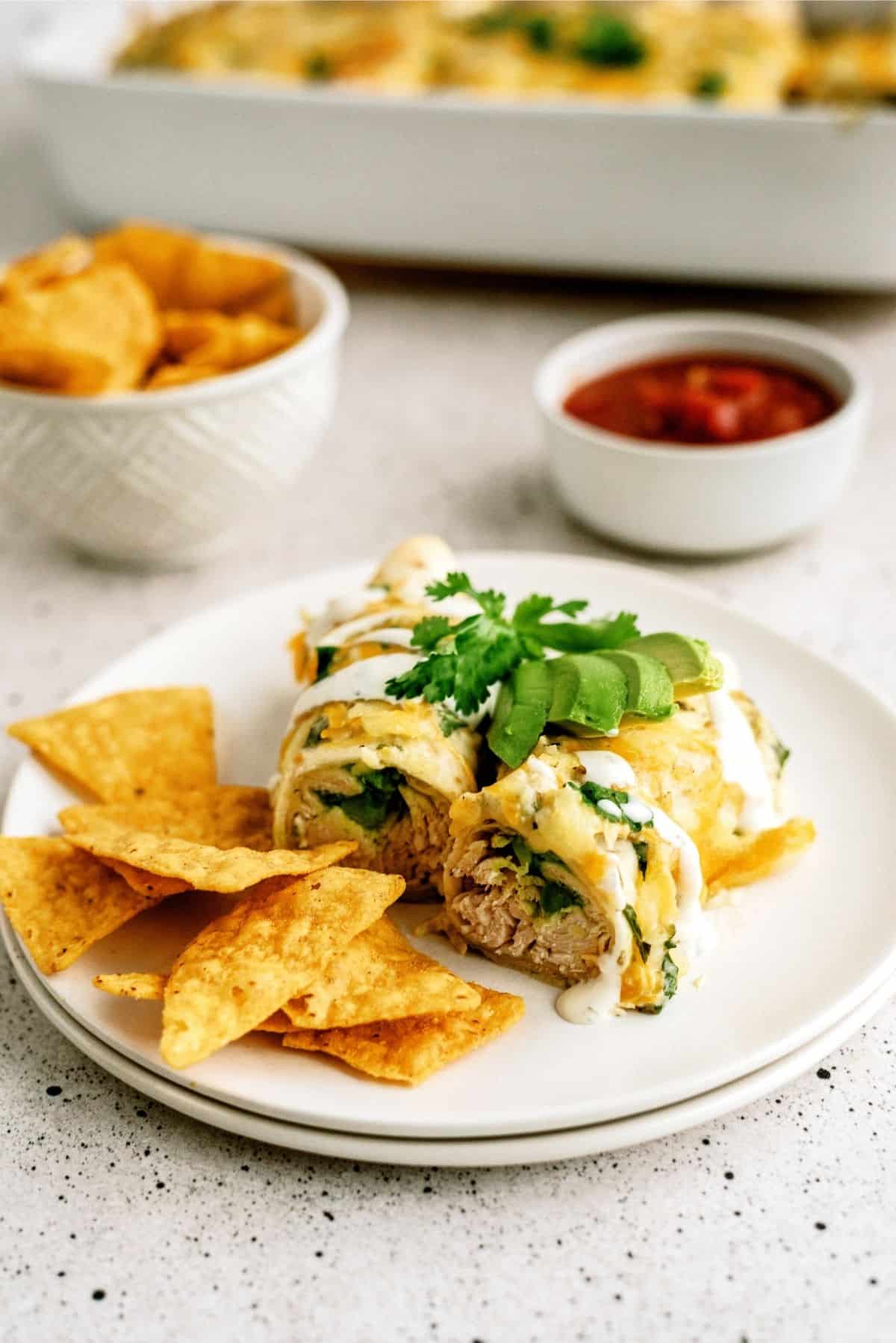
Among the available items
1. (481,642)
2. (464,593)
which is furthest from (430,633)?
(464,593)

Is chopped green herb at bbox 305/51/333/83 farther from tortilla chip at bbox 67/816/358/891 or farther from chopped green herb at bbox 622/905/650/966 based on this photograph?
chopped green herb at bbox 622/905/650/966

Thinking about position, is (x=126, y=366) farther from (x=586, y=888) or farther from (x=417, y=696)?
(x=586, y=888)

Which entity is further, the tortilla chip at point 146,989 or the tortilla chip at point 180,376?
the tortilla chip at point 180,376

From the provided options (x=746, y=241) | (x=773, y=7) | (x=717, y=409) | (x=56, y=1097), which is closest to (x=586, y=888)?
(x=56, y=1097)

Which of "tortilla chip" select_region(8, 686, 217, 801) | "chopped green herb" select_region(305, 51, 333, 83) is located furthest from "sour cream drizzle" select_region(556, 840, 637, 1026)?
"chopped green herb" select_region(305, 51, 333, 83)

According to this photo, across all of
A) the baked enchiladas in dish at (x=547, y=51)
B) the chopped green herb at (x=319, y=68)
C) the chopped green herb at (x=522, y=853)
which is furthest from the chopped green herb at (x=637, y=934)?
the chopped green herb at (x=319, y=68)

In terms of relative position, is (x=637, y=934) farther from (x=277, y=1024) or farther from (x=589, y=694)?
(x=277, y=1024)

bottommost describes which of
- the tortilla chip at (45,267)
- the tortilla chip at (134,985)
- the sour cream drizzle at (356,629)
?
the tortilla chip at (134,985)

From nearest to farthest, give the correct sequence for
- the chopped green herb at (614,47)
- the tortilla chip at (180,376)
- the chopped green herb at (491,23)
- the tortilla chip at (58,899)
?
the tortilla chip at (58,899) < the tortilla chip at (180,376) < the chopped green herb at (614,47) < the chopped green herb at (491,23)

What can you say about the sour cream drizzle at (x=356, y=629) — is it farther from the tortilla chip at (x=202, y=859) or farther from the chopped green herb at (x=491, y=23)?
the chopped green herb at (x=491, y=23)
